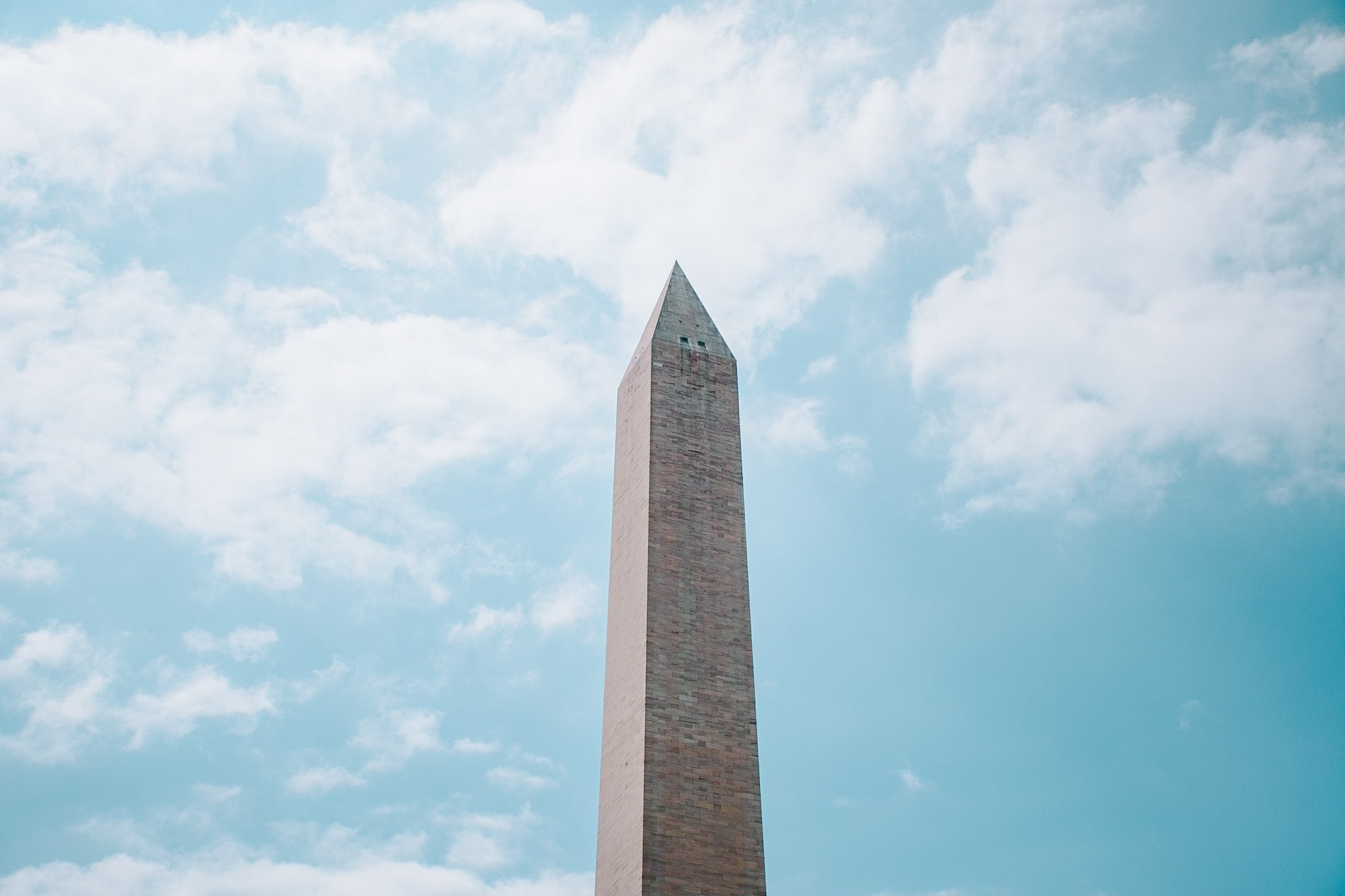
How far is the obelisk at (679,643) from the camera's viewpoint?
18312 millimetres

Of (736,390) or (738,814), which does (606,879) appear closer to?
(738,814)

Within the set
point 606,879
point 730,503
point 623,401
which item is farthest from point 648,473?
point 606,879

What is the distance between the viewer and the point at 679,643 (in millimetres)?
20156

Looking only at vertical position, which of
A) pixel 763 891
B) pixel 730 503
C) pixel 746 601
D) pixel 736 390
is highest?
pixel 736 390

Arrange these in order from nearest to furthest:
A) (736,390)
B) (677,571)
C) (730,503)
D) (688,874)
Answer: (688,874) < (677,571) < (730,503) < (736,390)

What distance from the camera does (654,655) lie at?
19.8 metres

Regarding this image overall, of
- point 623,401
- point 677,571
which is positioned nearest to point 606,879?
point 677,571

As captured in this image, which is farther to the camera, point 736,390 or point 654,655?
point 736,390

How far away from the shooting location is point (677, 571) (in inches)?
826

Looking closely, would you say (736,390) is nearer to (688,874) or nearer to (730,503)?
(730,503)

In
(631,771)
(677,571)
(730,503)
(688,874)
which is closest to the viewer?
(688,874)

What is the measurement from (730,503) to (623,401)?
377 cm

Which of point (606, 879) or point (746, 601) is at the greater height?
point (746, 601)

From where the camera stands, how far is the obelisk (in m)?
18.3
